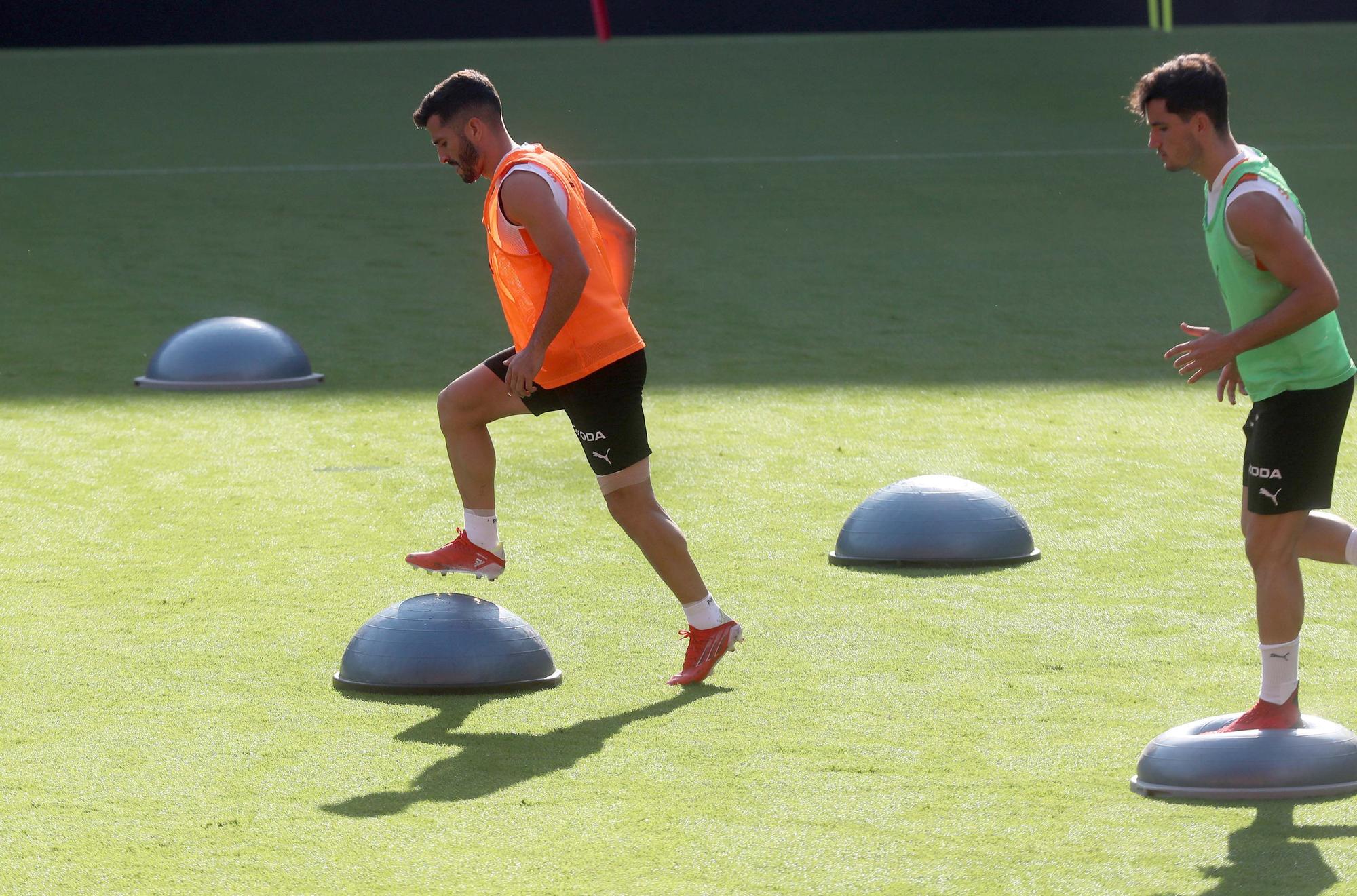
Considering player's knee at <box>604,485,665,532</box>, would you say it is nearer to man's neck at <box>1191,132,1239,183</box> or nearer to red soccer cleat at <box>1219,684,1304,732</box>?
red soccer cleat at <box>1219,684,1304,732</box>

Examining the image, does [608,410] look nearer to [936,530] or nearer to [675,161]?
[936,530]

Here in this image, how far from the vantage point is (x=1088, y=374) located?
34.6 feet

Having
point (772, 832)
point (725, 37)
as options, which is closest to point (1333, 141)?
point (725, 37)

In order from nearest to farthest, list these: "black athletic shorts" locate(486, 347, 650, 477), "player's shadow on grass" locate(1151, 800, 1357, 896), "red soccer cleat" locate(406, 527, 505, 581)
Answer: "player's shadow on grass" locate(1151, 800, 1357, 896), "black athletic shorts" locate(486, 347, 650, 477), "red soccer cleat" locate(406, 527, 505, 581)

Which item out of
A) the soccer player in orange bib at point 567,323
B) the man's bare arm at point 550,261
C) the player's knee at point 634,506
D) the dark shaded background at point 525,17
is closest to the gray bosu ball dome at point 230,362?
the soccer player in orange bib at point 567,323

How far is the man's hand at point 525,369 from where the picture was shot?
16.7 feet

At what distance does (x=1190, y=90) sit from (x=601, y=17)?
805 inches

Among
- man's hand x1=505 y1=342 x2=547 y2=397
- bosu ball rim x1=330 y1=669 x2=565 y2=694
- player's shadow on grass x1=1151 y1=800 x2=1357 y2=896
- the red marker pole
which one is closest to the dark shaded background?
the red marker pole

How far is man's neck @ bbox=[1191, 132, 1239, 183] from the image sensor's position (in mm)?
4312

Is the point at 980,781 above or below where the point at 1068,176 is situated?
below

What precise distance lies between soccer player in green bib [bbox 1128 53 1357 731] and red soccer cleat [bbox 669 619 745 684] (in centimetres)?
150

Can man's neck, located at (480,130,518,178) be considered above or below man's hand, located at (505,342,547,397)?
above

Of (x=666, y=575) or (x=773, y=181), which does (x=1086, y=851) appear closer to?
(x=666, y=575)

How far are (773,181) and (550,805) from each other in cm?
1294
